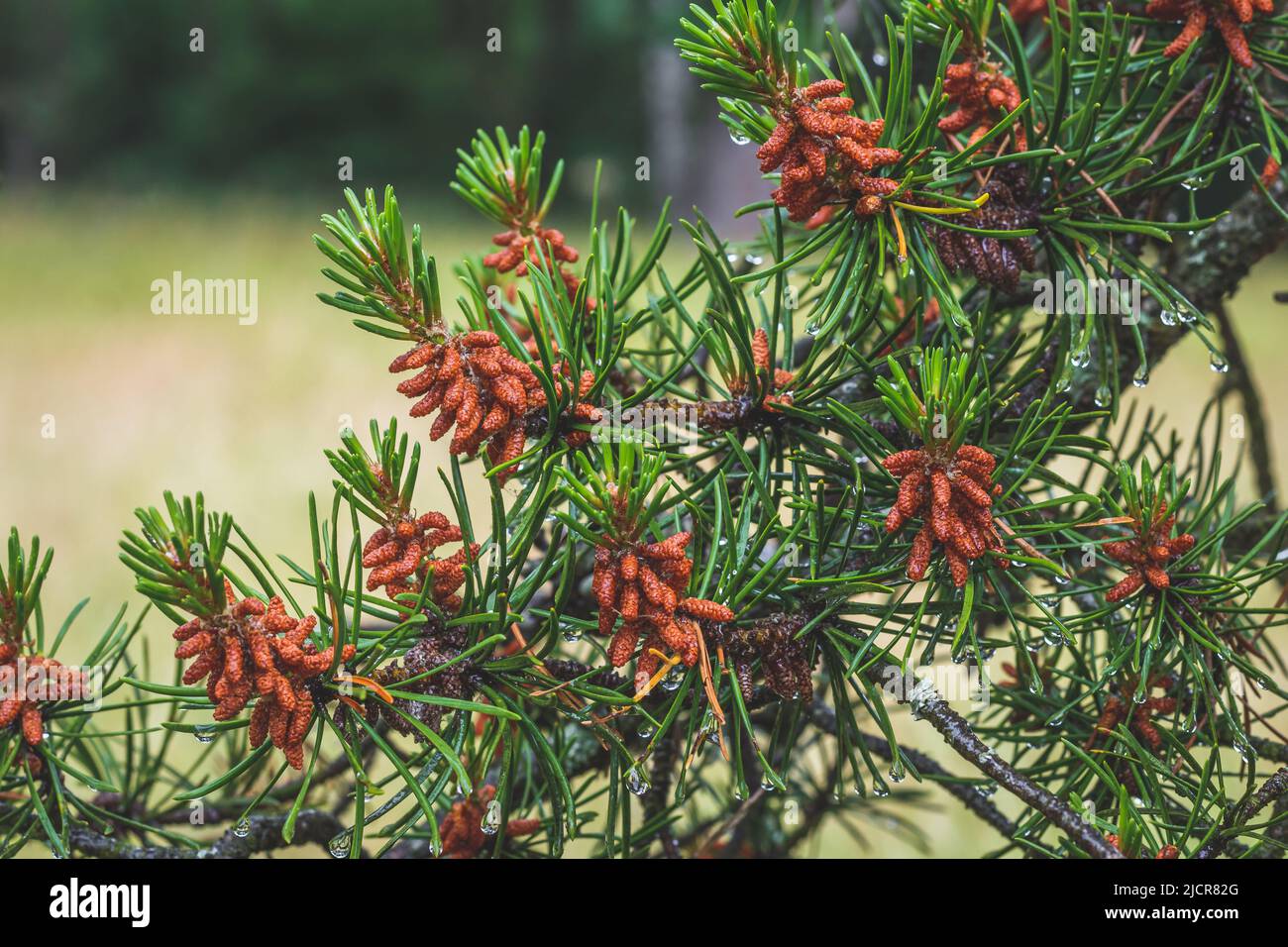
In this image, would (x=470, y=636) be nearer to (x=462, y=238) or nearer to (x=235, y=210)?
(x=462, y=238)

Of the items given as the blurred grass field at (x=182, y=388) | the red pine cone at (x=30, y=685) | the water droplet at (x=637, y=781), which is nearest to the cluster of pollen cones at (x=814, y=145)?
the water droplet at (x=637, y=781)

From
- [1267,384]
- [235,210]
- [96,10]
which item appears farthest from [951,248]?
[96,10]

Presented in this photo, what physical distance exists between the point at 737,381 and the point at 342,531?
77.7 inches

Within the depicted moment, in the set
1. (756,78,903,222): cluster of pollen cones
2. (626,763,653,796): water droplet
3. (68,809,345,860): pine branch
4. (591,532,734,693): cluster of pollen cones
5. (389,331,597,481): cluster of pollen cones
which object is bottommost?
(68,809,345,860): pine branch

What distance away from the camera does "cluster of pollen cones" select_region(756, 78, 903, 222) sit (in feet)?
1.11

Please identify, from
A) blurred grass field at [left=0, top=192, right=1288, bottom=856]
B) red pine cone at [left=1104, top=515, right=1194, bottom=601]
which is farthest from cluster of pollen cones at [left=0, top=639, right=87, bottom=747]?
blurred grass field at [left=0, top=192, right=1288, bottom=856]

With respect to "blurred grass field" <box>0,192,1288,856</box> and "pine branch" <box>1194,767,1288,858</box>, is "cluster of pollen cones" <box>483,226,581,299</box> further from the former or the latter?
"blurred grass field" <box>0,192,1288,856</box>

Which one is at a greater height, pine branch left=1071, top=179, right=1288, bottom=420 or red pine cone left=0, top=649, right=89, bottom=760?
pine branch left=1071, top=179, right=1288, bottom=420

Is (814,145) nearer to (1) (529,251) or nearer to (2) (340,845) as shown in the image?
(1) (529,251)

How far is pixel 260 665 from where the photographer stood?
0.32 meters

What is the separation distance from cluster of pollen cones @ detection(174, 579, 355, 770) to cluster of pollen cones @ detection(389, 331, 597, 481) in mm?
70

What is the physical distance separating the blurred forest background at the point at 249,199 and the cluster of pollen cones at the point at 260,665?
1.90 m

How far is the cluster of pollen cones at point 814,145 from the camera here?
0.34m

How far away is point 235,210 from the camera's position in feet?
15.9
